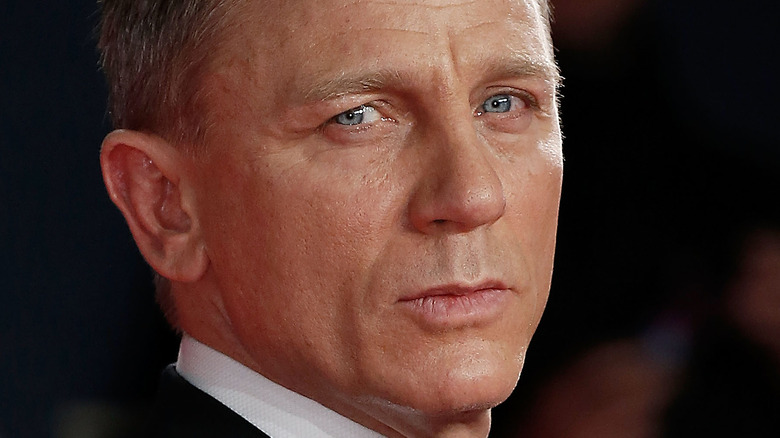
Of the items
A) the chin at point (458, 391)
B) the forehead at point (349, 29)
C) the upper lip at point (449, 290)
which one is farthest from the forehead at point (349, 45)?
the chin at point (458, 391)

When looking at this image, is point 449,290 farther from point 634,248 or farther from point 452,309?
point 634,248

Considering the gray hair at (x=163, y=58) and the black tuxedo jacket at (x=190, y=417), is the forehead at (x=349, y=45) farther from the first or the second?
the black tuxedo jacket at (x=190, y=417)

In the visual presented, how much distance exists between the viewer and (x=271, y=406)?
79.5 inches

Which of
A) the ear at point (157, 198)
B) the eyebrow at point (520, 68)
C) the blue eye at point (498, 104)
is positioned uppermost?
the eyebrow at point (520, 68)

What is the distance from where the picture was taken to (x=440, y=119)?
75.7 inches

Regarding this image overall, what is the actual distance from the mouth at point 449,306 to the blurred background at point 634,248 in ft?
3.51

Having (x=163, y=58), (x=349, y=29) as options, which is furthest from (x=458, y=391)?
(x=163, y=58)

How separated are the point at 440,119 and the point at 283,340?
371mm

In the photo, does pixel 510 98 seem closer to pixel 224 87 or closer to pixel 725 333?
pixel 224 87

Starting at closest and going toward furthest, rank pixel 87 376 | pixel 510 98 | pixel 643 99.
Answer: pixel 510 98, pixel 87 376, pixel 643 99

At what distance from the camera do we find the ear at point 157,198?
6.66 feet

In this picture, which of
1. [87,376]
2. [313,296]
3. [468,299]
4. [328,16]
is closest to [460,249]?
[468,299]

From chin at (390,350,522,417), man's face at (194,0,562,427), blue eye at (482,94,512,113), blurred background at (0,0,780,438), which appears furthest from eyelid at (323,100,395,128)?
blurred background at (0,0,780,438)

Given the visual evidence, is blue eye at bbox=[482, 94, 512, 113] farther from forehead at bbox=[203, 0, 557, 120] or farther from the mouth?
the mouth
